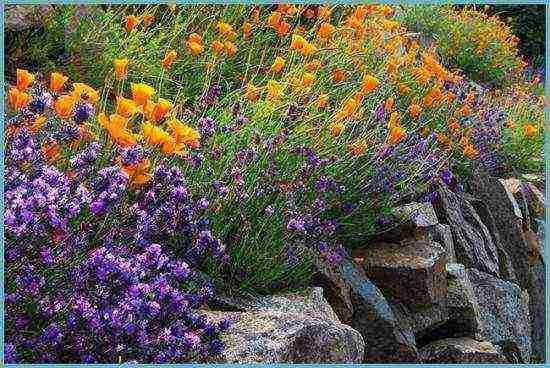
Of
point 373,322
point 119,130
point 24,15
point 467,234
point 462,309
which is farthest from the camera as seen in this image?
point 467,234

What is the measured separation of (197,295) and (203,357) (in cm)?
24

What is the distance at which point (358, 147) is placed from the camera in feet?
13.7

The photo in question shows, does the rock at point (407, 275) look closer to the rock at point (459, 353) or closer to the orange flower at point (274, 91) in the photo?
the rock at point (459, 353)

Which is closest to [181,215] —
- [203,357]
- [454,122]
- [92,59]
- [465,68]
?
[203,357]

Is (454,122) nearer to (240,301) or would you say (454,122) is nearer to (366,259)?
(366,259)

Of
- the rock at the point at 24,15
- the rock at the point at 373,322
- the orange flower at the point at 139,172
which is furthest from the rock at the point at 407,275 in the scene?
the rock at the point at 24,15

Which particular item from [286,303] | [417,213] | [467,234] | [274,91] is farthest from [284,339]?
[467,234]

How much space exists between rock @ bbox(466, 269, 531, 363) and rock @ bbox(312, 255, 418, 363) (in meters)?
1.42

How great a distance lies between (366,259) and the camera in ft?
14.8

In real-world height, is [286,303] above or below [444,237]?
above

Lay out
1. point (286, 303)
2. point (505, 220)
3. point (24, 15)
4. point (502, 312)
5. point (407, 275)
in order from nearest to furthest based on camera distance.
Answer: point (286, 303) → point (24, 15) → point (407, 275) → point (502, 312) → point (505, 220)

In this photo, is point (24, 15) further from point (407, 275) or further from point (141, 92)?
point (407, 275)

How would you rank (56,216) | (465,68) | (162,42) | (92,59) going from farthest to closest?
1. (465,68)
2. (162,42)
3. (92,59)
4. (56,216)

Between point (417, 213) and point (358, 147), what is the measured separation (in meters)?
0.91
